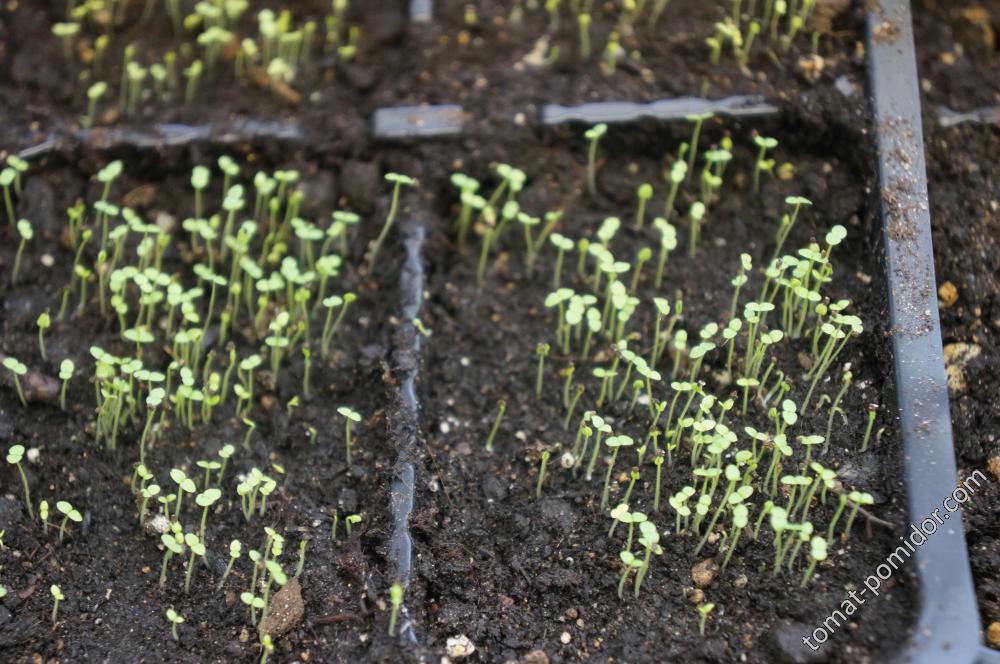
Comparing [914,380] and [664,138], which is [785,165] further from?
[914,380]

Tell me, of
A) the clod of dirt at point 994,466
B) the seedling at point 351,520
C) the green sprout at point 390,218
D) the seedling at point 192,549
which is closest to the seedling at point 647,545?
the seedling at point 351,520

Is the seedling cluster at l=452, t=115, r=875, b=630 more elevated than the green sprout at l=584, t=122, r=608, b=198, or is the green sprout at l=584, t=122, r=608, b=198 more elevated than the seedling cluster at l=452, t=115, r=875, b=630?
the green sprout at l=584, t=122, r=608, b=198

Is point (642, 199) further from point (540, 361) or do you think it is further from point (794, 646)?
point (794, 646)

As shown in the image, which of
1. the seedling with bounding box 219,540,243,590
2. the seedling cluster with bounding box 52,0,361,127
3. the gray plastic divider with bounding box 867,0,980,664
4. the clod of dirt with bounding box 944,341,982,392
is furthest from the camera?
the seedling cluster with bounding box 52,0,361,127

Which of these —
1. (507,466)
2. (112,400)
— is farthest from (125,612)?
(507,466)

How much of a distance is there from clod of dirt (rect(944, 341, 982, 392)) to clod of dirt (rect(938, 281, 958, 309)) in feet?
0.29

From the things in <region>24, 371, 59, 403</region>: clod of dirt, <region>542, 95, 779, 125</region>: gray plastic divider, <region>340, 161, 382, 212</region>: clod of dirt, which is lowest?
<region>24, 371, 59, 403</region>: clod of dirt

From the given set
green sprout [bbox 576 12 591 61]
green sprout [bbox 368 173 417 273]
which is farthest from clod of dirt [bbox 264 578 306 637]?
green sprout [bbox 576 12 591 61]

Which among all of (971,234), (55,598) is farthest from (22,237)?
(971,234)

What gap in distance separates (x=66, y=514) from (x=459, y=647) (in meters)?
0.77

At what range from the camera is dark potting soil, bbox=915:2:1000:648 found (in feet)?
6.73

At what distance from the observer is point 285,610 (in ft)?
6.35

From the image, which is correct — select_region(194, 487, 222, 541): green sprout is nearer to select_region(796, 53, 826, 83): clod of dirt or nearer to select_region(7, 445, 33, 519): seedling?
select_region(7, 445, 33, 519): seedling

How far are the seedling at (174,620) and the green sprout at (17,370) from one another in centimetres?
54
